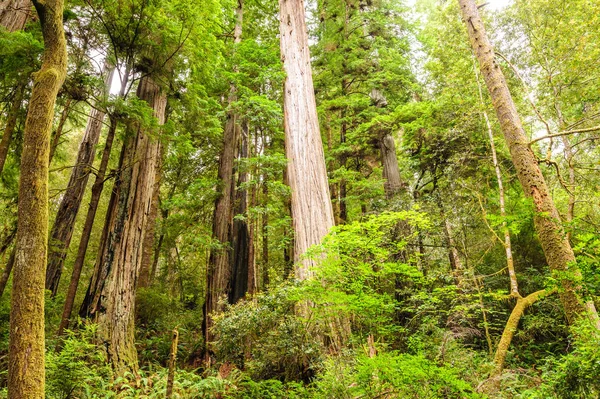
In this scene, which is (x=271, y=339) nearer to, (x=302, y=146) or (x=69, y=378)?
(x=69, y=378)

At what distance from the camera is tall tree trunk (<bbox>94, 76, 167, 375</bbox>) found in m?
5.02

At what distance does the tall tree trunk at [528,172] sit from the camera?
417 cm

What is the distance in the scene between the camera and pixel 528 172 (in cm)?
484

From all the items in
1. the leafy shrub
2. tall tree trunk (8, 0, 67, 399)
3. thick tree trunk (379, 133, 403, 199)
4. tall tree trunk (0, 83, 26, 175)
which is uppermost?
thick tree trunk (379, 133, 403, 199)

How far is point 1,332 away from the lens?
6.41 metres

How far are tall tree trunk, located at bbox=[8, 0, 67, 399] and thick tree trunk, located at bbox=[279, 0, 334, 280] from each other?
3296 mm

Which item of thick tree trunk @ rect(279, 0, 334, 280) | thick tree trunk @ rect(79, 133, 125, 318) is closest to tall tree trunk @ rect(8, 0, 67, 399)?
thick tree trunk @ rect(279, 0, 334, 280)

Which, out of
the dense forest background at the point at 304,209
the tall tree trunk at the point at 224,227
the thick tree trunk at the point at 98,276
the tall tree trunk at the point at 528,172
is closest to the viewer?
the dense forest background at the point at 304,209

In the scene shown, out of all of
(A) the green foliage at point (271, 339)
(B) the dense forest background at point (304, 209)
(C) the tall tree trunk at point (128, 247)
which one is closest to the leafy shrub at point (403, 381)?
(B) the dense forest background at point (304, 209)

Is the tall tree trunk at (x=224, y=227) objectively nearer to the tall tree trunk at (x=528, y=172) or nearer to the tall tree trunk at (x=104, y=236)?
the tall tree trunk at (x=104, y=236)

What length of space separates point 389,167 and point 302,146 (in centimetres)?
511

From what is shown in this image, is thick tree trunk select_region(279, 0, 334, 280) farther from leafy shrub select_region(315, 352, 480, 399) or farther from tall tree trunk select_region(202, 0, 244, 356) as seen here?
tall tree trunk select_region(202, 0, 244, 356)

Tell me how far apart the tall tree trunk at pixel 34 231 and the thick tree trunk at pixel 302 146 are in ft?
10.8

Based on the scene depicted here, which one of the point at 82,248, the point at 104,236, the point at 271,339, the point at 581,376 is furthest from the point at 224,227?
the point at 581,376
